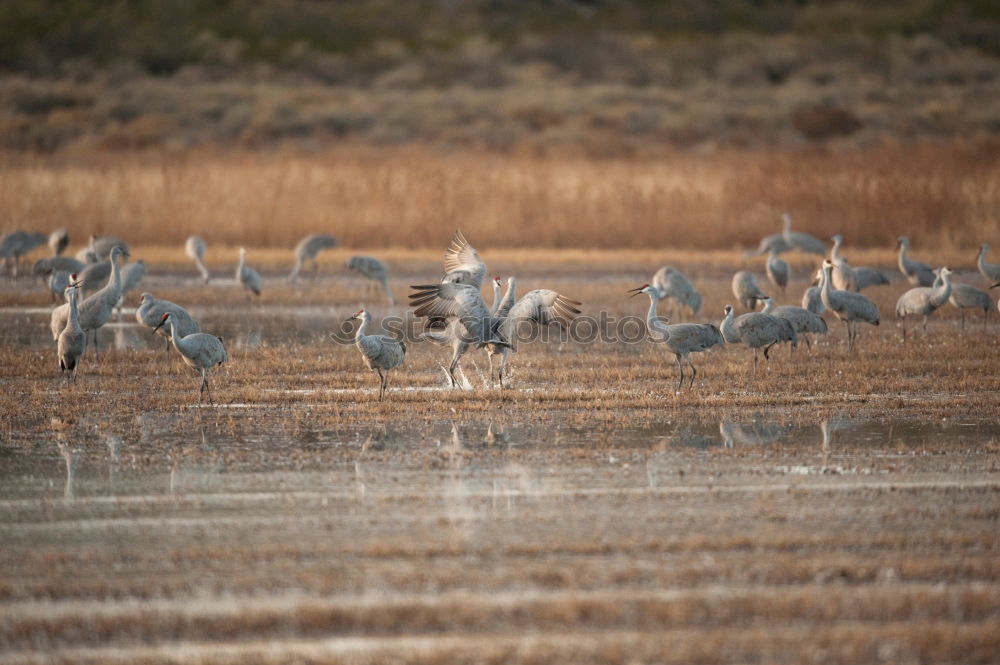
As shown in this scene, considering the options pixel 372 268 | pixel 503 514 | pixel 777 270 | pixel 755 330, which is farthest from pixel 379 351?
pixel 777 270

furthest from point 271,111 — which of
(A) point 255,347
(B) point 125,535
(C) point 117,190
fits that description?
(B) point 125,535

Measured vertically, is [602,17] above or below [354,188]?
above

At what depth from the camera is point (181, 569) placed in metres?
6.77

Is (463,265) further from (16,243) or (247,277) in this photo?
(16,243)

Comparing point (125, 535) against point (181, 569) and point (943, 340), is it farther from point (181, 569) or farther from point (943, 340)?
point (943, 340)

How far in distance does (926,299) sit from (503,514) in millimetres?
8444

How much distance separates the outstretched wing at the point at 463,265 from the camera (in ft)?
41.7

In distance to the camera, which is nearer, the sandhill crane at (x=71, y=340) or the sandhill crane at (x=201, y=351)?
the sandhill crane at (x=201, y=351)

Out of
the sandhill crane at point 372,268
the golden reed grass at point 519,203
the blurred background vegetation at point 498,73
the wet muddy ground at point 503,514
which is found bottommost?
the wet muddy ground at point 503,514

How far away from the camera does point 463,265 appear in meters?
13.1

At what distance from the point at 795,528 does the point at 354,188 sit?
23.1 metres

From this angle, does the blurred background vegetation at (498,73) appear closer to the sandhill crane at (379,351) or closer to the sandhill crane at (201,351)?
the sandhill crane at (379,351)

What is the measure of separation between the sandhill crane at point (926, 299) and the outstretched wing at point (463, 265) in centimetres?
479

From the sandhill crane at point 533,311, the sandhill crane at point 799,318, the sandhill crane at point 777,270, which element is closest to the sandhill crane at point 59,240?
the sandhill crane at point 777,270
